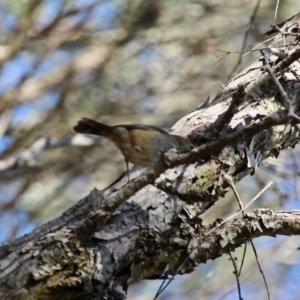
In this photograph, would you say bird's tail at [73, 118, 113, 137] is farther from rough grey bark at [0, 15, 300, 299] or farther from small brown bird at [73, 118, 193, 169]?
rough grey bark at [0, 15, 300, 299]

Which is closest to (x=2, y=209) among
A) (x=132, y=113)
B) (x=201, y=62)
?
(x=132, y=113)

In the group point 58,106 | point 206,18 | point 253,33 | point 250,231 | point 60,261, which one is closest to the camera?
point 60,261

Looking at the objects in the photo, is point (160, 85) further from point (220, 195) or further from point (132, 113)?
point (220, 195)

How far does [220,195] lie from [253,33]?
5.87ft

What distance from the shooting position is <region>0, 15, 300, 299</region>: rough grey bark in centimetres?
126

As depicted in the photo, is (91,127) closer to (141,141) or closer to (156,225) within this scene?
(141,141)

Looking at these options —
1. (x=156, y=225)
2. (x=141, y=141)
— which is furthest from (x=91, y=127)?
(x=156, y=225)

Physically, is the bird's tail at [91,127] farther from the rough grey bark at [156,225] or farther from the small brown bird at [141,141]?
the rough grey bark at [156,225]

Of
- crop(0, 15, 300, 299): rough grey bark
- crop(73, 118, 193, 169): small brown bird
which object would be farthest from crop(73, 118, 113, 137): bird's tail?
crop(0, 15, 300, 299): rough grey bark

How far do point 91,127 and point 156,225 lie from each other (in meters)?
0.33

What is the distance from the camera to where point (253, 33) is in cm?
320

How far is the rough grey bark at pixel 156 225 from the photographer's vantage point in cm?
126

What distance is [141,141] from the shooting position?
5.48 ft

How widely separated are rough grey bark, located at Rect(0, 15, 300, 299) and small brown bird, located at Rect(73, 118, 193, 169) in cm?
→ 4
